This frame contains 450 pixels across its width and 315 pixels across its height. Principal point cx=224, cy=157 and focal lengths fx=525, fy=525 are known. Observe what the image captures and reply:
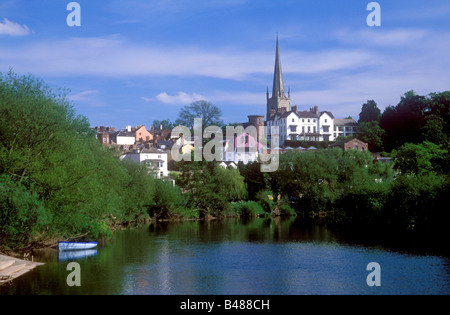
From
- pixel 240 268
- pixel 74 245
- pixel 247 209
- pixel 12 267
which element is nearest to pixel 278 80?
pixel 247 209

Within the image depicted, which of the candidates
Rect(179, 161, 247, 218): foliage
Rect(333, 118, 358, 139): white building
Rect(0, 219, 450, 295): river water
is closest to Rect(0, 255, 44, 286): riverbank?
Rect(0, 219, 450, 295): river water

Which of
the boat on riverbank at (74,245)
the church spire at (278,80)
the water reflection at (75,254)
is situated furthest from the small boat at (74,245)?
the church spire at (278,80)

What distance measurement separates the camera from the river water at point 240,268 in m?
24.5

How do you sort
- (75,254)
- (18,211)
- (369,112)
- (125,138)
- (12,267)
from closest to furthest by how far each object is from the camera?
(12,267) < (18,211) < (75,254) < (369,112) < (125,138)

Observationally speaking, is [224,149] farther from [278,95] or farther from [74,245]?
[74,245]

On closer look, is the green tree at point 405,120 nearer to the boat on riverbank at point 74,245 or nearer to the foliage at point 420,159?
the foliage at point 420,159

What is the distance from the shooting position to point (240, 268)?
29891 mm

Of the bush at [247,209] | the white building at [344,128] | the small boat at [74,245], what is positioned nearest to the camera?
the small boat at [74,245]

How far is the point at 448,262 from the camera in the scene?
30047 mm

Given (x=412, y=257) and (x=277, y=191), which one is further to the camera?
(x=277, y=191)
